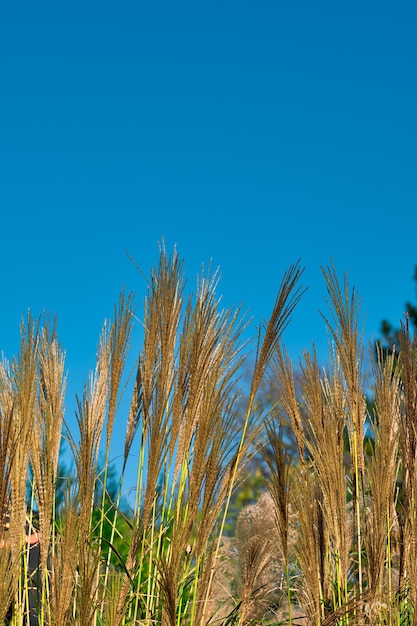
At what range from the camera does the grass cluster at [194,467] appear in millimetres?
2459

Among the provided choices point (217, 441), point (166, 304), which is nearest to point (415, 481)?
point (217, 441)

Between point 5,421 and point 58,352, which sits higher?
point 58,352

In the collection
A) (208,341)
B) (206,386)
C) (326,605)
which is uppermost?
(208,341)

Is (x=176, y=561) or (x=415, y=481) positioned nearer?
(x=176, y=561)

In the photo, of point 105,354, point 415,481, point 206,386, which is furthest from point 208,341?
point 415,481

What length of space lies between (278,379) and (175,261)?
0.68 m

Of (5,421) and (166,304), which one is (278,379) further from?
(5,421)

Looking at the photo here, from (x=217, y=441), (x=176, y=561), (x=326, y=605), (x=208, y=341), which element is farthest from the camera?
(x=326, y=605)

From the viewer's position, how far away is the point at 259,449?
2.79 meters

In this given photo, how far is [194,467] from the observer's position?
7.95 feet

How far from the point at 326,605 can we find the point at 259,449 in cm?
74

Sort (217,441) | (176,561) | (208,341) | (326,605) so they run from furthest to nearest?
(326,605) → (208,341) → (217,441) → (176,561)

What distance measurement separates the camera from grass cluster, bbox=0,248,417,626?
2459 millimetres

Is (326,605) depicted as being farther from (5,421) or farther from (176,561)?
(5,421)
